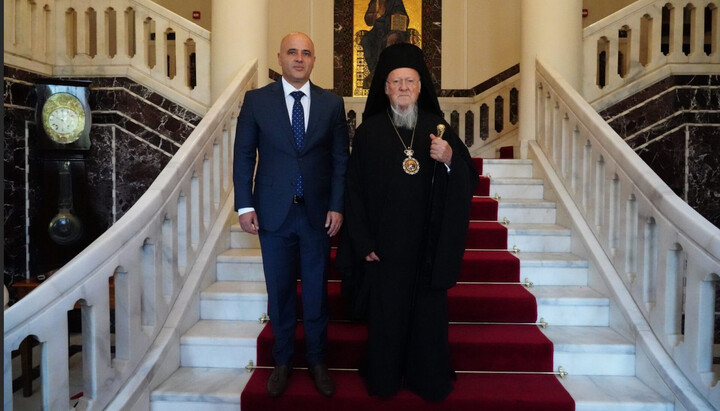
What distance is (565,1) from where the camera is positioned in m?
5.98

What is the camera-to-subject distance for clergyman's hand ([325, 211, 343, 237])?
9.98ft

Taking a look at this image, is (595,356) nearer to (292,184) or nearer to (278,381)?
(278,381)

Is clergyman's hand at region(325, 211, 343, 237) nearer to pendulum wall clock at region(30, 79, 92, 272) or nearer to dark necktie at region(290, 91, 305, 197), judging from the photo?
dark necktie at region(290, 91, 305, 197)

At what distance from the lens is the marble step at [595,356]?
3.46 metres

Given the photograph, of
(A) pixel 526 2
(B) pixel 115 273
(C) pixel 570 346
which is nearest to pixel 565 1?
(A) pixel 526 2

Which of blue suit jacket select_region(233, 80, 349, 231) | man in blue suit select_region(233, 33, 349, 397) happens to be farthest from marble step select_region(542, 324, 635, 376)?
blue suit jacket select_region(233, 80, 349, 231)

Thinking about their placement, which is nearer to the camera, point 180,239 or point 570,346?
point 570,346

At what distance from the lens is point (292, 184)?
3020mm

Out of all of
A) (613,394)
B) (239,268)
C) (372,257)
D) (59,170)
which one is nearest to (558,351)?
(613,394)

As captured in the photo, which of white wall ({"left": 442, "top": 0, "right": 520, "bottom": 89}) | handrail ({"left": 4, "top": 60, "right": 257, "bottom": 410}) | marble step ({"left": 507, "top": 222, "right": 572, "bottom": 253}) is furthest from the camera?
white wall ({"left": 442, "top": 0, "right": 520, "bottom": 89})

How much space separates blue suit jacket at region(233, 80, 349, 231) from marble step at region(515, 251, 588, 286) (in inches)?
76.4

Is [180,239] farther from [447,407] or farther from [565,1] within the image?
Answer: [565,1]

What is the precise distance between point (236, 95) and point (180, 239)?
1.72 m

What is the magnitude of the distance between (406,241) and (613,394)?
59.6 inches
